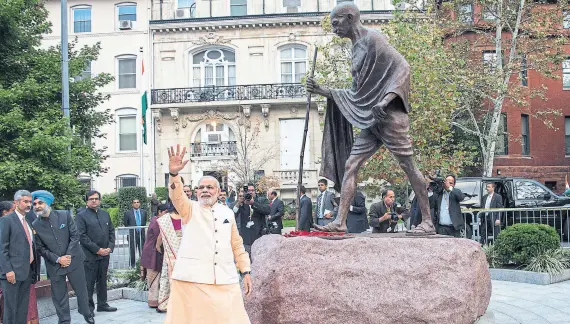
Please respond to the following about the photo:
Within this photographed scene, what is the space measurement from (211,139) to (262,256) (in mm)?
28530

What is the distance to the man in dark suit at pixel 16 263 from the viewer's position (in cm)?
789

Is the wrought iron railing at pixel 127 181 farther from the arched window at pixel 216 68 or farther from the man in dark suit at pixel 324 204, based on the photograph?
the man in dark suit at pixel 324 204

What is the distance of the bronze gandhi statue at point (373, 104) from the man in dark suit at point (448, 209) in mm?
4391

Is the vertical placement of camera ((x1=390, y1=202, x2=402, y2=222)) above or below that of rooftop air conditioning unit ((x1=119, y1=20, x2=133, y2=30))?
below

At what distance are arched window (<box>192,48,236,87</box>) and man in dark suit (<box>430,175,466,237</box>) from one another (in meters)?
24.2

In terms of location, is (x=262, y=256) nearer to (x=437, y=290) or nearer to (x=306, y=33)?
(x=437, y=290)

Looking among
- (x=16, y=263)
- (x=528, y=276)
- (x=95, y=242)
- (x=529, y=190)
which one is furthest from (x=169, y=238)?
(x=529, y=190)

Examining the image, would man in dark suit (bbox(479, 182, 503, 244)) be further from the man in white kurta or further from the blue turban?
the man in white kurta

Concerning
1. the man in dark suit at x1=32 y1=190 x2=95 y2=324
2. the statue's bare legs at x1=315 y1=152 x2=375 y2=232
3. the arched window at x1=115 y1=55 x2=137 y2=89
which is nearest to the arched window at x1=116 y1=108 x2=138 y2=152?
the arched window at x1=115 y1=55 x2=137 y2=89

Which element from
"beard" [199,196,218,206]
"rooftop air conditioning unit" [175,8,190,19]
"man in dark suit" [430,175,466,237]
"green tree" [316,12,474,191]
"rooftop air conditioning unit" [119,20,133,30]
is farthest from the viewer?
"rooftop air conditioning unit" [175,8,190,19]

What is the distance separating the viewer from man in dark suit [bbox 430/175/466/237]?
11.5 m

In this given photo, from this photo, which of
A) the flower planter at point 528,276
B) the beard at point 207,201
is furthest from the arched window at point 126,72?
the beard at point 207,201

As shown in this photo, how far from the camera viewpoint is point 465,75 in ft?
77.3

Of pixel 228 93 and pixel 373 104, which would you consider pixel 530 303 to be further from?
pixel 228 93
